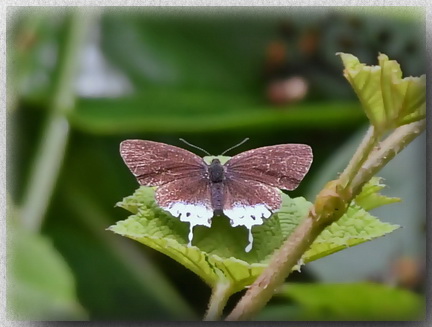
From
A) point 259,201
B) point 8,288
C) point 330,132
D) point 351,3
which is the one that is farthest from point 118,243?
point 351,3

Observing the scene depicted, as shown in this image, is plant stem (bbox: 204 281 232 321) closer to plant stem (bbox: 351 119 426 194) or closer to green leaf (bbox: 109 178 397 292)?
green leaf (bbox: 109 178 397 292)

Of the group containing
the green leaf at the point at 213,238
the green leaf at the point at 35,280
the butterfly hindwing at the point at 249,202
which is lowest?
the green leaf at the point at 35,280

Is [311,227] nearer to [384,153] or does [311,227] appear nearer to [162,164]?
[384,153]

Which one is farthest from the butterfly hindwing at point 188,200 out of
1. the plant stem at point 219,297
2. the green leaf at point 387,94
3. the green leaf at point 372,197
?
the green leaf at point 387,94

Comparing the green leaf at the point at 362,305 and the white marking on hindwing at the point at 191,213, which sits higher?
the white marking on hindwing at the point at 191,213

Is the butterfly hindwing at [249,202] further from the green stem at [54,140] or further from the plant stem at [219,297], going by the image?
the green stem at [54,140]

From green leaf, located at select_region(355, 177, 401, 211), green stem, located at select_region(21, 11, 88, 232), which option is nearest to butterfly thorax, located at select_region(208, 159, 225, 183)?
green leaf, located at select_region(355, 177, 401, 211)
